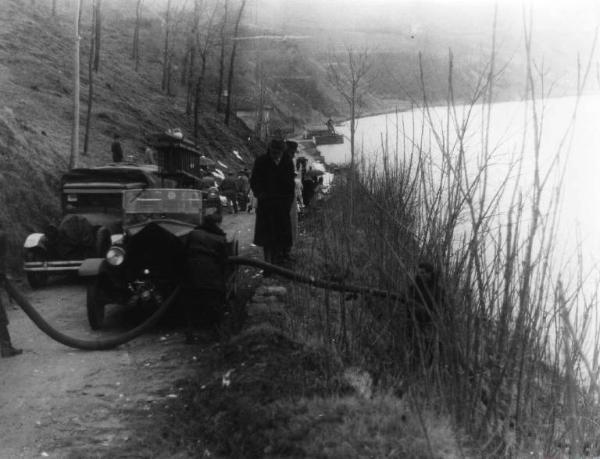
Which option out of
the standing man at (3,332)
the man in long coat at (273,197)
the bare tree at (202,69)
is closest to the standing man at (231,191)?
the man in long coat at (273,197)

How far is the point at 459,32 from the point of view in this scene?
27.6 feet

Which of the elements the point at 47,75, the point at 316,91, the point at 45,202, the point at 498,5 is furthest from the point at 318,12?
the point at 498,5

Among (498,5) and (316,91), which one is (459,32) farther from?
(316,91)

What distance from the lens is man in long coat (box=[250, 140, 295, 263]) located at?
33.8 feet

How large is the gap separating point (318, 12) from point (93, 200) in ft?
201

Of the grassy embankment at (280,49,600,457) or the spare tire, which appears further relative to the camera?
the spare tire

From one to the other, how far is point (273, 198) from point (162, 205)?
1.69 metres

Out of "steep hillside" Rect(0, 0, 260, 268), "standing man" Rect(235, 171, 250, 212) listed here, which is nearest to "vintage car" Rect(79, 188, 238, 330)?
"steep hillside" Rect(0, 0, 260, 268)

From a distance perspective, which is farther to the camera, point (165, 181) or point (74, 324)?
point (165, 181)

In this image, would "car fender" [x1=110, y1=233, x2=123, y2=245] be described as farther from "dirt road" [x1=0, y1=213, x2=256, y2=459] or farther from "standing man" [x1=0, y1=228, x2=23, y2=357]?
"standing man" [x1=0, y1=228, x2=23, y2=357]

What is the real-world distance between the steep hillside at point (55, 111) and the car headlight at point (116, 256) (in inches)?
221

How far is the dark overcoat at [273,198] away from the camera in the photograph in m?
10.3

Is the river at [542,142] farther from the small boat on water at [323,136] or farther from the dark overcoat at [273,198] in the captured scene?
the small boat on water at [323,136]

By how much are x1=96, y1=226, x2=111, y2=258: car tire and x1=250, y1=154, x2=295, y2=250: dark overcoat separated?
122 inches
